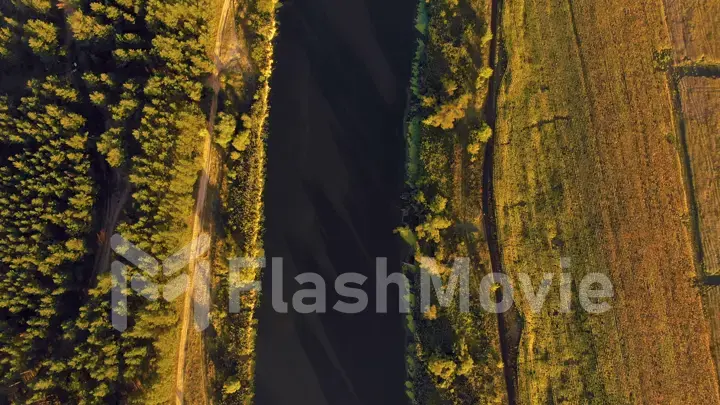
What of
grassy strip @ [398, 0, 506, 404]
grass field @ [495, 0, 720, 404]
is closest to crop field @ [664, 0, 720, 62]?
grass field @ [495, 0, 720, 404]

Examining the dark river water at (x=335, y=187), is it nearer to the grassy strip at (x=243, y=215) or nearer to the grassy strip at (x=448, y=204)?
the grassy strip at (x=243, y=215)

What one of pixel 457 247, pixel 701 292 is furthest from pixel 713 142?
pixel 457 247

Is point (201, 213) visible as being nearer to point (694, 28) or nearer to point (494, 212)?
point (494, 212)

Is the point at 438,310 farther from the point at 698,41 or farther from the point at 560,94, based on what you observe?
the point at 698,41

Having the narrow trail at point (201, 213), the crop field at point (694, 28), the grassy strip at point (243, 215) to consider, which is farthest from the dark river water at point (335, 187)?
the crop field at point (694, 28)

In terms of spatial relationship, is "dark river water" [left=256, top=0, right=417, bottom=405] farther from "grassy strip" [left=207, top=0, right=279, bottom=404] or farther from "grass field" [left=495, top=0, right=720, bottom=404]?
"grass field" [left=495, top=0, right=720, bottom=404]
